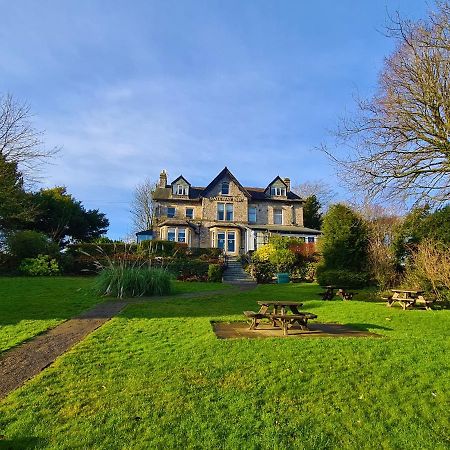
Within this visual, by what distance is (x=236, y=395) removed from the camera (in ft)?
16.3

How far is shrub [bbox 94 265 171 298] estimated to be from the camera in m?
15.1

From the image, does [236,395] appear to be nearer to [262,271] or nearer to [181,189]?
[262,271]

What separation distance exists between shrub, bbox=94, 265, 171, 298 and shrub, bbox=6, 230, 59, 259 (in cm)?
1164

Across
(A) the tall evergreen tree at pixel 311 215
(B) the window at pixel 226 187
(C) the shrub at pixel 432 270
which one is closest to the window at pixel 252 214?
(B) the window at pixel 226 187

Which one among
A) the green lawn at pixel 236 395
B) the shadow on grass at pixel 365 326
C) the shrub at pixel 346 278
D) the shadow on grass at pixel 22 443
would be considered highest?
the shrub at pixel 346 278

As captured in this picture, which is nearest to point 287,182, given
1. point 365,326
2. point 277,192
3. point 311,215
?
point 277,192

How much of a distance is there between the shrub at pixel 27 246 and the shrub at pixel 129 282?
11638 mm

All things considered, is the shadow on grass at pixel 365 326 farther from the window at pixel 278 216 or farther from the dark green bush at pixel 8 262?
the window at pixel 278 216

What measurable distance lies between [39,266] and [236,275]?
12792mm

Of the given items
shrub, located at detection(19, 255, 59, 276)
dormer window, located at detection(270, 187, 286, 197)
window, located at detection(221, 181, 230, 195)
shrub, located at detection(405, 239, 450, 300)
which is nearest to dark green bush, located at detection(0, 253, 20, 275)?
shrub, located at detection(19, 255, 59, 276)

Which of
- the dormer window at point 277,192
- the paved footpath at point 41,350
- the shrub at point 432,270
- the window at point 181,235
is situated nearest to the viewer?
the paved footpath at point 41,350

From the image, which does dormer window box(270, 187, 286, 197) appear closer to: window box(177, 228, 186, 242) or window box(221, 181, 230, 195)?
window box(221, 181, 230, 195)

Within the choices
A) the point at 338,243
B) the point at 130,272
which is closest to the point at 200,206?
the point at 338,243

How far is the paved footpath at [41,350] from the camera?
562 cm
